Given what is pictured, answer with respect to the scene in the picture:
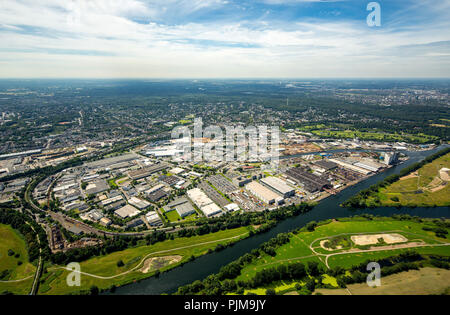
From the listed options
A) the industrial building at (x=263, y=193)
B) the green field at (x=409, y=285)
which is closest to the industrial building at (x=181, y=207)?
the industrial building at (x=263, y=193)

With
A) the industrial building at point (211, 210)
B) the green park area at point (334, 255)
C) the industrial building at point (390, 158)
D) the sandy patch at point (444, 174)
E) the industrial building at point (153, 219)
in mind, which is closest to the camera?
the green park area at point (334, 255)

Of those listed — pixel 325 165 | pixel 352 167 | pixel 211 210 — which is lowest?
pixel 211 210

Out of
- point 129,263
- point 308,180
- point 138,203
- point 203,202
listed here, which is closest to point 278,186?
point 308,180

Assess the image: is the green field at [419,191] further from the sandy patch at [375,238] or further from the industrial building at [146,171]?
the industrial building at [146,171]

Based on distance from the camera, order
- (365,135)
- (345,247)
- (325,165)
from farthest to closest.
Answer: (365,135) → (325,165) → (345,247)

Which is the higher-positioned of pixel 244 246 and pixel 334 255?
pixel 334 255

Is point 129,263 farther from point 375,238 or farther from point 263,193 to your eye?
point 375,238
